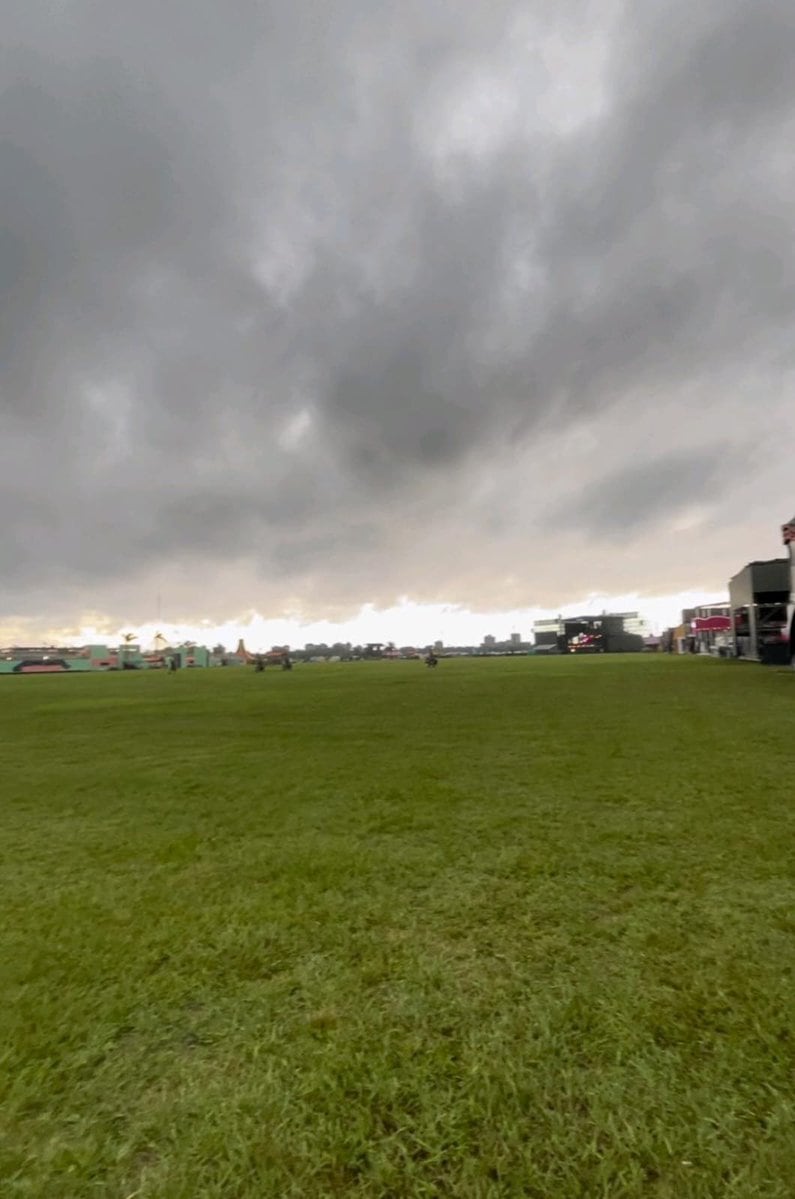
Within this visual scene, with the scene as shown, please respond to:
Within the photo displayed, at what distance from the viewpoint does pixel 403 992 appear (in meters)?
2.27

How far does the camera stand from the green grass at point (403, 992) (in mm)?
1544

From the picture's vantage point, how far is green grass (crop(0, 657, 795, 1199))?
1.54 meters

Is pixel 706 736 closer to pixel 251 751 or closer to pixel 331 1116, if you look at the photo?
pixel 251 751

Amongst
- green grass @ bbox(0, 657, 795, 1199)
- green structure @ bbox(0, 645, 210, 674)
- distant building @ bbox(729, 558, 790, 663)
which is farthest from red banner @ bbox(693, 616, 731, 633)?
green structure @ bbox(0, 645, 210, 674)

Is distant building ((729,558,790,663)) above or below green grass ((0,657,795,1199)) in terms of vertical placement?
above

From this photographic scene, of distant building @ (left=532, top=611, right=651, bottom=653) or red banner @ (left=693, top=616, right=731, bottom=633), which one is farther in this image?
distant building @ (left=532, top=611, right=651, bottom=653)

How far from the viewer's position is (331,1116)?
1.67 m

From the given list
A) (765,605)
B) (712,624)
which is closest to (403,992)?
(765,605)

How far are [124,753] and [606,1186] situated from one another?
25.6ft

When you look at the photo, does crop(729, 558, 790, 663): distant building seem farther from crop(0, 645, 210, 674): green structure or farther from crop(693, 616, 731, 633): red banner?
crop(0, 645, 210, 674): green structure

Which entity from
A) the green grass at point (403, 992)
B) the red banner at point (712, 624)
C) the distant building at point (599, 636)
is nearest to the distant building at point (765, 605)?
the red banner at point (712, 624)

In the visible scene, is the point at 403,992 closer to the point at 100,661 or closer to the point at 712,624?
the point at 712,624

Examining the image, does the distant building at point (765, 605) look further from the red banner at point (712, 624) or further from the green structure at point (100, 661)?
the green structure at point (100, 661)

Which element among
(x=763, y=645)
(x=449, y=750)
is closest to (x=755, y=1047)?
(x=449, y=750)
